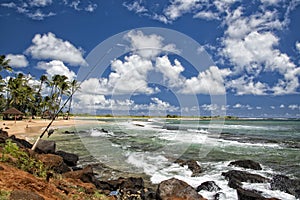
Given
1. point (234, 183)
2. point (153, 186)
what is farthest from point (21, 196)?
point (234, 183)

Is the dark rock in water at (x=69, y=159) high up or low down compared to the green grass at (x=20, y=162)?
down

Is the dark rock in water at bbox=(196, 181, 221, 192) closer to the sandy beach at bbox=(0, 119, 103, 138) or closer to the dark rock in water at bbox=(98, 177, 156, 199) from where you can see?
the dark rock in water at bbox=(98, 177, 156, 199)

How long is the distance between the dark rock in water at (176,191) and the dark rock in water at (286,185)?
13.0 feet

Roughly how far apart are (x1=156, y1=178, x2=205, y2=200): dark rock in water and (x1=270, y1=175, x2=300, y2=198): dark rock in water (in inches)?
157

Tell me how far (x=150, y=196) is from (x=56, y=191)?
347 cm

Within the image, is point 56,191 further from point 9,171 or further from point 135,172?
point 135,172

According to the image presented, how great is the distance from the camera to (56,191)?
18.0 feet

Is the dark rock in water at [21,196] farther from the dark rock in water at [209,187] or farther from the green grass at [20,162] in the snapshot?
the dark rock in water at [209,187]

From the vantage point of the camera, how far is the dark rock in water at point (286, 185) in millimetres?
9119

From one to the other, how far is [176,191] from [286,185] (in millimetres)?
5102

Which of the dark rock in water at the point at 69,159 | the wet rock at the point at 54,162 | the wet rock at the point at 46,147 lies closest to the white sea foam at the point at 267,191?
the wet rock at the point at 54,162

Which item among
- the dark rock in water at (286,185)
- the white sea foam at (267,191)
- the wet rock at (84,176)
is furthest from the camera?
the dark rock in water at (286,185)

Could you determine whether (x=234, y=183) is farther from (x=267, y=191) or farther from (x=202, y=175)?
(x=202, y=175)

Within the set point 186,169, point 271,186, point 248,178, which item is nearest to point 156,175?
point 186,169
